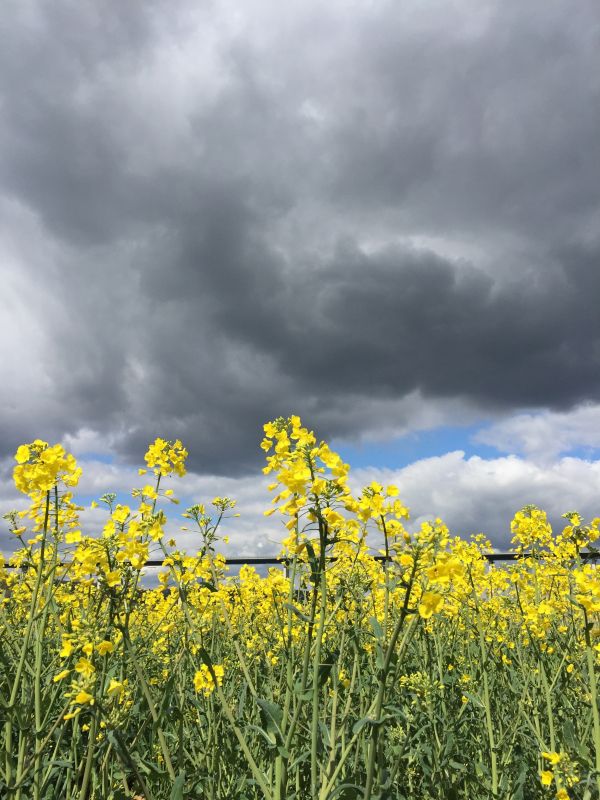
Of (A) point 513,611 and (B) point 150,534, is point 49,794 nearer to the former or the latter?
(B) point 150,534

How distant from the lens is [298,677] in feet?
12.4

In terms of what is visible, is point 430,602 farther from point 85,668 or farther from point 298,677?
point 298,677

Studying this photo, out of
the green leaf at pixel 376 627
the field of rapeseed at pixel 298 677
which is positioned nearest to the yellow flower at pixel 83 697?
the field of rapeseed at pixel 298 677

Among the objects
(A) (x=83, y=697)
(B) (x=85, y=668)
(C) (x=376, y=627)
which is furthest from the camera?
(C) (x=376, y=627)

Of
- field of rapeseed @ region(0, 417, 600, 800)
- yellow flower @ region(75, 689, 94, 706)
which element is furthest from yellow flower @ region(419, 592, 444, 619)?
yellow flower @ region(75, 689, 94, 706)

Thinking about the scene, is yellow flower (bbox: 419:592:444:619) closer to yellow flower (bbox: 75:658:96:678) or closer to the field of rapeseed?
the field of rapeseed

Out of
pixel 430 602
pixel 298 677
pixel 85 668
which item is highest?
pixel 430 602

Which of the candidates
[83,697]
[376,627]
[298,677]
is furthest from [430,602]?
[298,677]

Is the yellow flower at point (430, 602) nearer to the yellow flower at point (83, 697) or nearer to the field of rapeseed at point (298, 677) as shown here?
the field of rapeseed at point (298, 677)

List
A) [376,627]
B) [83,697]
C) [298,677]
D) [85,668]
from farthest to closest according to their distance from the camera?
[298,677], [376,627], [85,668], [83,697]

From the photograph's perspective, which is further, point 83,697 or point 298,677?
point 298,677

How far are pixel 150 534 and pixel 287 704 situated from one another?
94cm

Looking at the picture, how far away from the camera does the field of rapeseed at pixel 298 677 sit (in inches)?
84.2

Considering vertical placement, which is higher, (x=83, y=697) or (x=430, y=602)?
(x=430, y=602)
